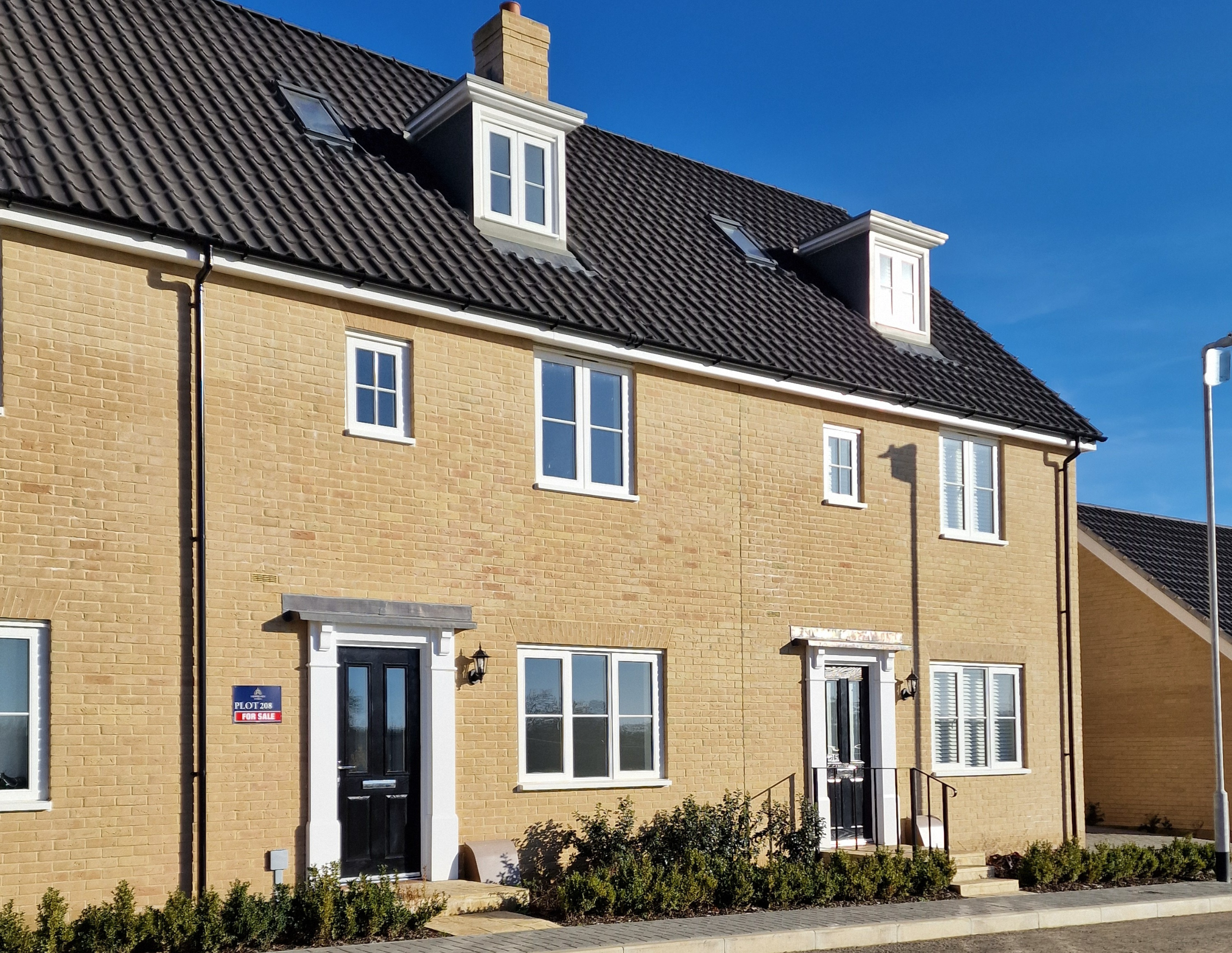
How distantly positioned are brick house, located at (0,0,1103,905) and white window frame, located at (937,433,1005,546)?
0.20 feet

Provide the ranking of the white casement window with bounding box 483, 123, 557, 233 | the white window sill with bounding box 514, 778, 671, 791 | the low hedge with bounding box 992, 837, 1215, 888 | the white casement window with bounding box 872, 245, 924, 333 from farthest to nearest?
the white casement window with bounding box 872, 245, 924, 333 < the low hedge with bounding box 992, 837, 1215, 888 < the white casement window with bounding box 483, 123, 557, 233 < the white window sill with bounding box 514, 778, 671, 791

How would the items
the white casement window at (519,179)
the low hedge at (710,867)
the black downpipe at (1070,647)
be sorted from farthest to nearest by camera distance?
the black downpipe at (1070,647)
the white casement window at (519,179)
the low hedge at (710,867)

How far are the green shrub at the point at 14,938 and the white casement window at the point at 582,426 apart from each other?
683cm

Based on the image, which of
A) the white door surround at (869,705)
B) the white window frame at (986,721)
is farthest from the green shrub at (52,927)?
the white window frame at (986,721)

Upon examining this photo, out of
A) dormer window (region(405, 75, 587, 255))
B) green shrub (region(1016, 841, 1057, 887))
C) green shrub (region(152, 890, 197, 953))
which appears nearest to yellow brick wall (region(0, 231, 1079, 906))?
green shrub (region(152, 890, 197, 953))

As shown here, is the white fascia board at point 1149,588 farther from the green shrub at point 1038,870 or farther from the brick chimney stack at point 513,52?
the brick chimney stack at point 513,52

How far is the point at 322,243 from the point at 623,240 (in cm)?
535

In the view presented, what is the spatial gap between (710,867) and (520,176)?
822cm

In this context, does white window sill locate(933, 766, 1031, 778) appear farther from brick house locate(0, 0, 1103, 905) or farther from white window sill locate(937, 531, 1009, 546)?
white window sill locate(937, 531, 1009, 546)

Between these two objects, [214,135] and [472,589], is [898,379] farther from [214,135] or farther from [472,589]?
[214,135]

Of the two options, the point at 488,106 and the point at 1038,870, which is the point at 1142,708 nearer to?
the point at 1038,870

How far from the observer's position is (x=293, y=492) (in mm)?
13312

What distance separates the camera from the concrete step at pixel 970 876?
16.2 metres

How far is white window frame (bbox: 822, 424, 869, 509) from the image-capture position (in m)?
18.1
